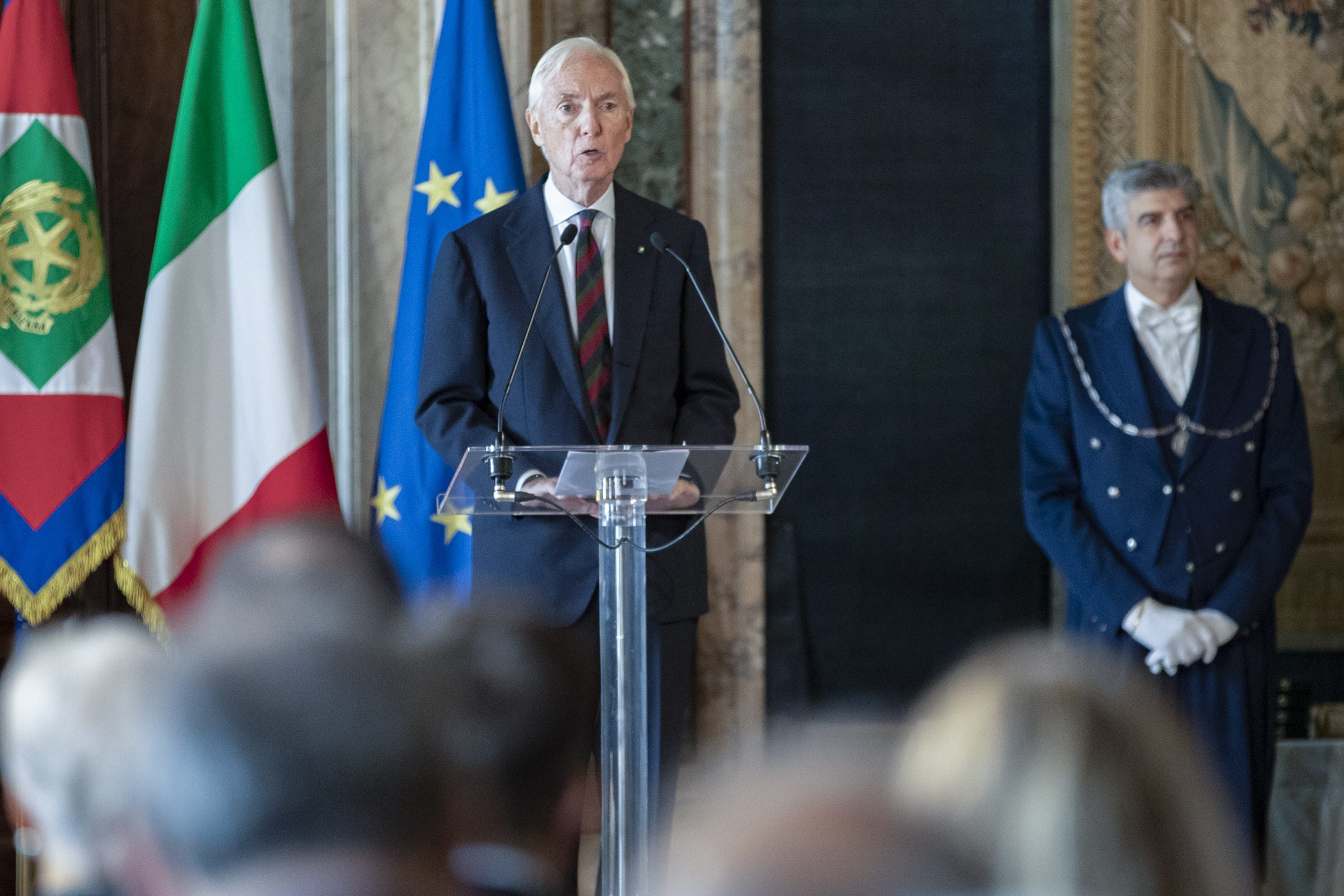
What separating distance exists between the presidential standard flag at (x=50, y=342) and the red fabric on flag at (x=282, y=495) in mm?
215

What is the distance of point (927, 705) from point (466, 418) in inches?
96.2

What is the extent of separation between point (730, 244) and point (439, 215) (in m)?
1.11

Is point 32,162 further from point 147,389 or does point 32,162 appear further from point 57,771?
point 57,771

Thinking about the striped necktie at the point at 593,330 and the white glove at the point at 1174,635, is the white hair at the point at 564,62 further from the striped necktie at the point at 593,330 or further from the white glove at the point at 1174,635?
the white glove at the point at 1174,635

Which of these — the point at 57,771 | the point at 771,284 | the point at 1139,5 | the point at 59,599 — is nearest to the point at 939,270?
the point at 771,284

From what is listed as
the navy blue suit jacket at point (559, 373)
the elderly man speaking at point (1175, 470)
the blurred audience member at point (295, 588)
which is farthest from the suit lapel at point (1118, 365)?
the blurred audience member at point (295, 588)

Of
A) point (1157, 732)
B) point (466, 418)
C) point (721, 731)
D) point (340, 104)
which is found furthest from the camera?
point (721, 731)

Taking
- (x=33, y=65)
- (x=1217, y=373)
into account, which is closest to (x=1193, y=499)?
(x=1217, y=373)

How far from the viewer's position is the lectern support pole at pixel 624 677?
2.33 meters

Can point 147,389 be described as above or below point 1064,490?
above

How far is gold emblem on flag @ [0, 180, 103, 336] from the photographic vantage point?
3795mm

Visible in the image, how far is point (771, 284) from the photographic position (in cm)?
504

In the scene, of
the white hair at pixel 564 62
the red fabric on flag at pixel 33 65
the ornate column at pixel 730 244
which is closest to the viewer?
the white hair at pixel 564 62

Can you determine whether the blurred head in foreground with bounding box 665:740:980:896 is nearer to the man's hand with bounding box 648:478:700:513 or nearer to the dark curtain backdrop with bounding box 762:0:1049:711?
the man's hand with bounding box 648:478:700:513
